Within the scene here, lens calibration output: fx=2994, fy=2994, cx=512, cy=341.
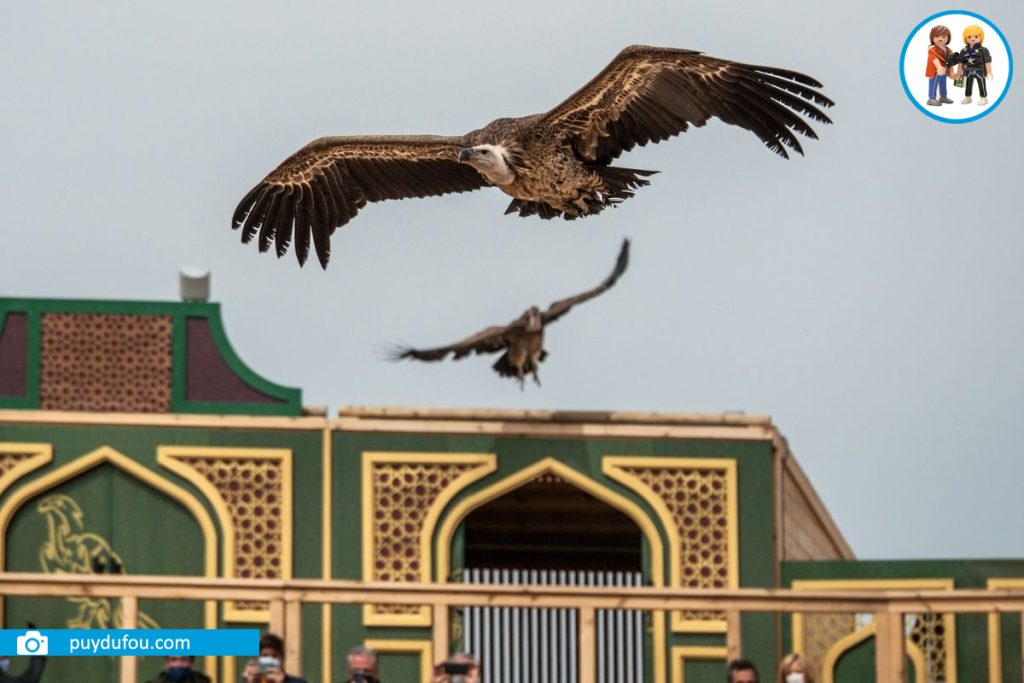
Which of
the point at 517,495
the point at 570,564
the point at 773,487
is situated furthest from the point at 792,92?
the point at 570,564

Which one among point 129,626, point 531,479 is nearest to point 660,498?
point 531,479

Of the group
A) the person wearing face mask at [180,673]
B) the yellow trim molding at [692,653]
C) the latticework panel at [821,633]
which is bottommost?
the person wearing face mask at [180,673]

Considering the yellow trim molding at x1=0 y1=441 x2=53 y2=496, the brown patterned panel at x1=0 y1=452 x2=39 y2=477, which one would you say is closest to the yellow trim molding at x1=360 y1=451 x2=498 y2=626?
the yellow trim molding at x1=0 y1=441 x2=53 y2=496

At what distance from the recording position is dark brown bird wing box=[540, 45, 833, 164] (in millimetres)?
24203

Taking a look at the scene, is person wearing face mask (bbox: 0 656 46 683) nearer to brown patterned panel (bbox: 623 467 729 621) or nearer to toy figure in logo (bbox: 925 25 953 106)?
Result: brown patterned panel (bbox: 623 467 729 621)

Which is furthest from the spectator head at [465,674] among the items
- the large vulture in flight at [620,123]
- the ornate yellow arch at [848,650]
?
the ornate yellow arch at [848,650]

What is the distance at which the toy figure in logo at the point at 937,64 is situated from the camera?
28172 mm

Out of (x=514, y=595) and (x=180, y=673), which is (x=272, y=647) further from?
(x=514, y=595)

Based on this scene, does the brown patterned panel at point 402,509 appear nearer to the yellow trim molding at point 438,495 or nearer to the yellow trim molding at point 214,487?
the yellow trim molding at point 438,495

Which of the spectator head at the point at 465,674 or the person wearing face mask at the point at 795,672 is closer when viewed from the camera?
the spectator head at the point at 465,674

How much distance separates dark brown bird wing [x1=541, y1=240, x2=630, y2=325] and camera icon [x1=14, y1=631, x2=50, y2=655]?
998 cm

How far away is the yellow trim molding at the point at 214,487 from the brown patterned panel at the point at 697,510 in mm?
3407

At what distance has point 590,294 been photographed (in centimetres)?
3170

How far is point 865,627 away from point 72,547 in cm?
790
